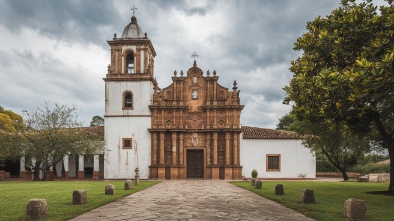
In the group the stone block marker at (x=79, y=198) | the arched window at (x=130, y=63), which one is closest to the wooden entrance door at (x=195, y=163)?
the arched window at (x=130, y=63)

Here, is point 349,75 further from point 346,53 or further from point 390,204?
point 390,204

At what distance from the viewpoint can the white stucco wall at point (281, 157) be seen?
106 ft

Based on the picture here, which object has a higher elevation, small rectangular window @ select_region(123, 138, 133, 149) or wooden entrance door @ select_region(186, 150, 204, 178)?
small rectangular window @ select_region(123, 138, 133, 149)

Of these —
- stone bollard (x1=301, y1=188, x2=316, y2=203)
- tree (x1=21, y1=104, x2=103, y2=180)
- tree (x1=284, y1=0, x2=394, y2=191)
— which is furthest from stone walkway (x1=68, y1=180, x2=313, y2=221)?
tree (x1=21, y1=104, x2=103, y2=180)

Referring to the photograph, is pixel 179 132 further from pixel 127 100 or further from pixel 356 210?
pixel 356 210

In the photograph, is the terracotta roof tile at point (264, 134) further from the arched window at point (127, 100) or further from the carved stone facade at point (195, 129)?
the arched window at point (127, 100)

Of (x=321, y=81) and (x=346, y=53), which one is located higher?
(x=346, y=53)

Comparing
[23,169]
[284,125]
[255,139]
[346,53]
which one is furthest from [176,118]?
[284,125]

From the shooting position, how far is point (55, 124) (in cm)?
2944

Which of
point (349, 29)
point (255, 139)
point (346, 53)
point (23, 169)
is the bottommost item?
point (23, 169)

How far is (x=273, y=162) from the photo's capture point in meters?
32.5

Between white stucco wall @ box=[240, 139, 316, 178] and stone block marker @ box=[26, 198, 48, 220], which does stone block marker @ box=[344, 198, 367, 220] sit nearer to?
stone block marker @ box=[26, 198, 48, 220]

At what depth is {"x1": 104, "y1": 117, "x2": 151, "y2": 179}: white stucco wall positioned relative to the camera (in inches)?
1235

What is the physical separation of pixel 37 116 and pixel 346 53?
25108mm
